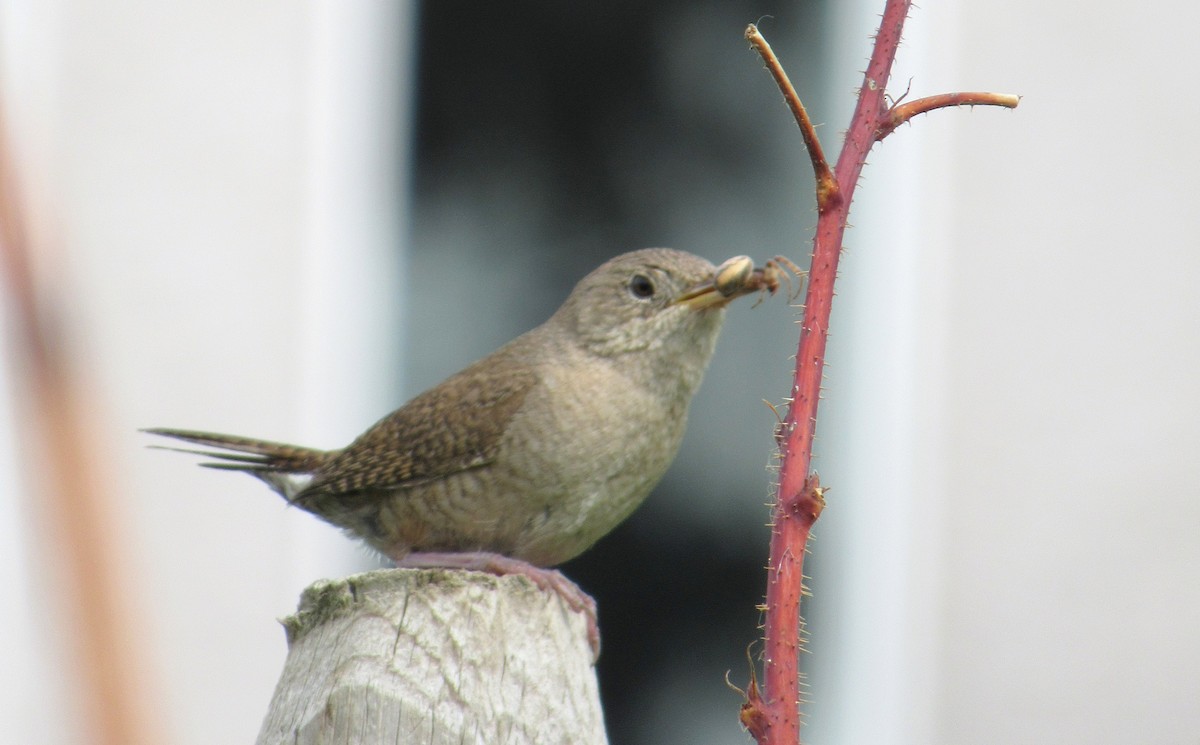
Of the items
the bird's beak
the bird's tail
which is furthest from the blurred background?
the bird's beak

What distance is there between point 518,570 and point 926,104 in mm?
1407

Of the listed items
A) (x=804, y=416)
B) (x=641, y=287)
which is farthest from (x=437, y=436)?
(x=804, y=416)

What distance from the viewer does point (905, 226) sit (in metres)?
4.39

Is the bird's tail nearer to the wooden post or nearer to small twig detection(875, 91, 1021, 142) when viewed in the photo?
the wooden post

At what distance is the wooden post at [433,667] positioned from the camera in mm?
1313

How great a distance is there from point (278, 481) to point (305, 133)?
1.42 m

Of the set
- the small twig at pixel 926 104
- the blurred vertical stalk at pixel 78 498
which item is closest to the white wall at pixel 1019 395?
the small twig at pixel 926 104

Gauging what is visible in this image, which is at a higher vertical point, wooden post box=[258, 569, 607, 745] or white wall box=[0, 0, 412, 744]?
white wall box=[0, 0, 412, 744]

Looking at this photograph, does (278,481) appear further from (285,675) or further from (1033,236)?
(1033,236)

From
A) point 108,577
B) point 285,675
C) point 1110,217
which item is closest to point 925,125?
point 1110,217

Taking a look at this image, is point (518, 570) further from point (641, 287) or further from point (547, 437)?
point (641, 287)

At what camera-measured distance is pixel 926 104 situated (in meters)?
1.09

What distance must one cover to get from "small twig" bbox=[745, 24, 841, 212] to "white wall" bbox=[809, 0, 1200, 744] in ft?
10.9

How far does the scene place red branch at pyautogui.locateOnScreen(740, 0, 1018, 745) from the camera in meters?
0.93
